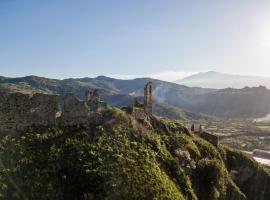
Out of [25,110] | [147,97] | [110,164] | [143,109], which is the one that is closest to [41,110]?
[25,110]

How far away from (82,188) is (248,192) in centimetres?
3675

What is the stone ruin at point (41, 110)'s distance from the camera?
132 feet

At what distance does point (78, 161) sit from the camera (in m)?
37.8

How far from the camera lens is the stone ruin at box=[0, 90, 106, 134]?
132 feet

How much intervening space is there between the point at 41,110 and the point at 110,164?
9912 millimetres

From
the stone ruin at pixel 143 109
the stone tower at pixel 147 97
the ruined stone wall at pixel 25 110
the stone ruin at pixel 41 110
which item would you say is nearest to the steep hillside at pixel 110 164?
the stone ruin at pixel 143 109

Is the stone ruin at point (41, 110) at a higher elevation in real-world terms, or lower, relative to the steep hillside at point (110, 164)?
higher

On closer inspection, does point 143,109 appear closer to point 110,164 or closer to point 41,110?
point 110,164

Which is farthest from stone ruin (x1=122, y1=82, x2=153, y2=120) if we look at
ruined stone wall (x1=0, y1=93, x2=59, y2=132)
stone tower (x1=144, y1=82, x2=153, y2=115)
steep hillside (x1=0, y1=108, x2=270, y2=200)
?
ruined stone wall (x1=0, y1=93, x2=59, y2=132)

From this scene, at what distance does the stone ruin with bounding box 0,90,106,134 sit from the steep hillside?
4.03 ft

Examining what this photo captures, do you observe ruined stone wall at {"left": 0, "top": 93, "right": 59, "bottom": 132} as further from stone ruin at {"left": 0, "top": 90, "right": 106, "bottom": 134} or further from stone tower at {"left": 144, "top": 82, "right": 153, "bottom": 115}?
stone tower at {"left": 144, "top": 82, "right": 153, "bottom": 115}

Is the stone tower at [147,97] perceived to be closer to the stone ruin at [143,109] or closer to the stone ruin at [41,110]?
the stone ruin at [143,109]

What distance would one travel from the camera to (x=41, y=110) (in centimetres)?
4175

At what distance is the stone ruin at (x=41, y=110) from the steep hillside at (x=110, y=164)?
1.23 m
